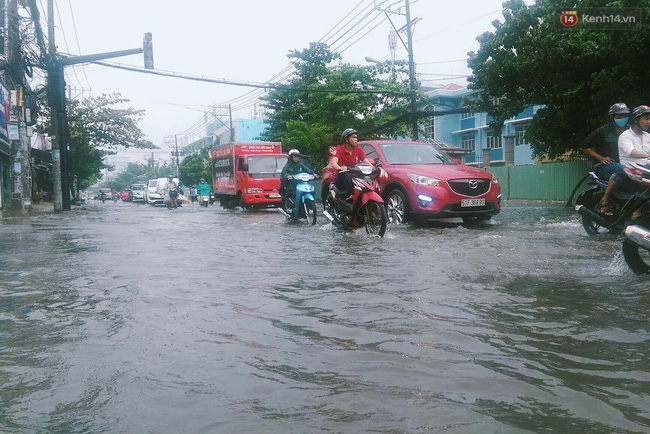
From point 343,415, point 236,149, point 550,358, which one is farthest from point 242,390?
point 236,149

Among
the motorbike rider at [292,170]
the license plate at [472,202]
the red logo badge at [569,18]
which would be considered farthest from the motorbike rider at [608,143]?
the red logo badge at [569,18]

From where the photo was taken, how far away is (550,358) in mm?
3031

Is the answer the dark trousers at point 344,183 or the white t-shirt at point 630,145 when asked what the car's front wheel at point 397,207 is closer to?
the dark trousers at point 344,183

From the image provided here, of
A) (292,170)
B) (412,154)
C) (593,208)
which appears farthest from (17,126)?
(593,208)

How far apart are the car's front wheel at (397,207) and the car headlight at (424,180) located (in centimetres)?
37

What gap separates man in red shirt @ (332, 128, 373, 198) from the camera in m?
10.1

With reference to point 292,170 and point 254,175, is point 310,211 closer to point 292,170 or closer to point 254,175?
point 292,170

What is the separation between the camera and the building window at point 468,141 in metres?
49.3

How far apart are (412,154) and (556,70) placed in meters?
9.75

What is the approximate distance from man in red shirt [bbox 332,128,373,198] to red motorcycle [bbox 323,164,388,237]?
4.6 inches

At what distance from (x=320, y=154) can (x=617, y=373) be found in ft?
114

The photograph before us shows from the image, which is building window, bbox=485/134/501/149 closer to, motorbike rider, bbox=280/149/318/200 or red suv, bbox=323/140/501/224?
motorbike rider, bbox=280/149/318/200

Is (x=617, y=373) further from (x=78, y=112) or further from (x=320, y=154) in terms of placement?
(x=78, y=112)

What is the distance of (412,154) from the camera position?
1170cm
